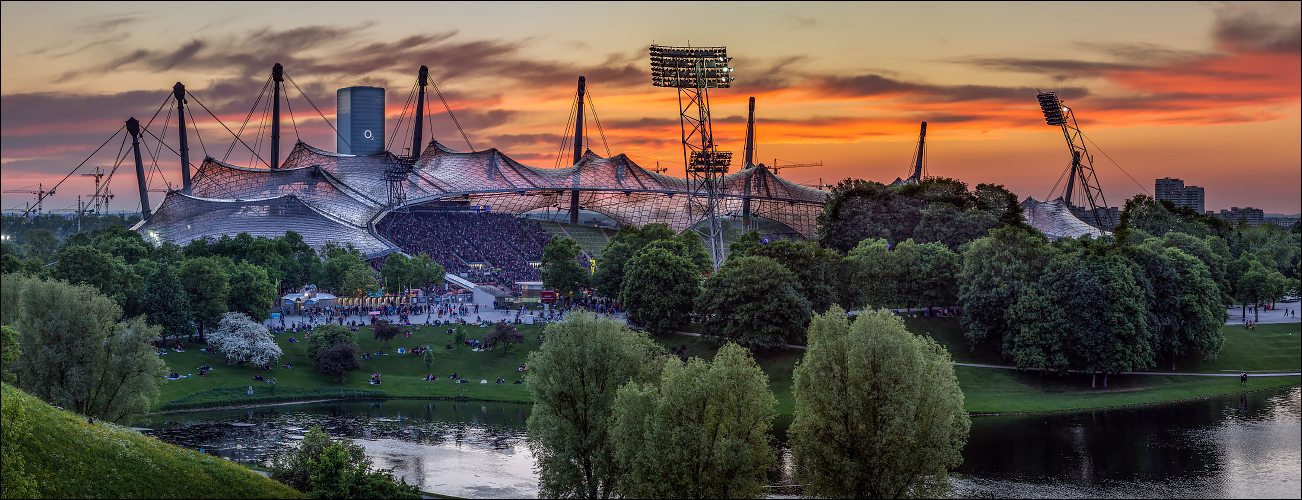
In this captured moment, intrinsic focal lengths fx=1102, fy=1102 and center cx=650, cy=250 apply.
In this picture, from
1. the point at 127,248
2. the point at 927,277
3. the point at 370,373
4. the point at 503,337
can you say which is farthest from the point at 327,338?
the point at 927,277

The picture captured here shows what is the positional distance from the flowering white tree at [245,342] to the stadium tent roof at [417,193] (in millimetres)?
37451

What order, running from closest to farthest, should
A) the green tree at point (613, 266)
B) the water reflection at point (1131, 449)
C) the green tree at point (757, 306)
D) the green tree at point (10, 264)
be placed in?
the water reflection at point (1131, 449) < the green tree at point (757, 306) < the green tree at point (10, 264) < the green tree at point (613, 266)

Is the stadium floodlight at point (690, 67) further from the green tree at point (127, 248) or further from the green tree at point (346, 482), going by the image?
the green tree at point (127, 248)

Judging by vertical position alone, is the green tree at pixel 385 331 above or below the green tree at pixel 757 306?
below

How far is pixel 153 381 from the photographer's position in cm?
5700

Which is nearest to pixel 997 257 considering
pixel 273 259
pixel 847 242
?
pixel 847 242

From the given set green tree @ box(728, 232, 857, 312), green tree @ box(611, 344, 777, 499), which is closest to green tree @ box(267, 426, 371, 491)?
green tree @ box(611, 344, 777, 499)

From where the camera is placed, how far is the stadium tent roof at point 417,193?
120 m

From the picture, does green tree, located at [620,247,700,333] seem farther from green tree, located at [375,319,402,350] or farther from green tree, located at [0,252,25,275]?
green tree, located at [0,252,25,275]

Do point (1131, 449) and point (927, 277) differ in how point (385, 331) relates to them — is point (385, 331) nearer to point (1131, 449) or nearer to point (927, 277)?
point (927, 277)

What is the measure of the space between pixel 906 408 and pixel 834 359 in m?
3.17

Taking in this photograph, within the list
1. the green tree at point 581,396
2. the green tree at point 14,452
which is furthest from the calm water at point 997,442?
the green tree at point 14,452

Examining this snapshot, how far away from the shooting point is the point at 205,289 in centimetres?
8225

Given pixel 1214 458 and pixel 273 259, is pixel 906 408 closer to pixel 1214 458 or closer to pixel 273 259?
pixel 1214 458
